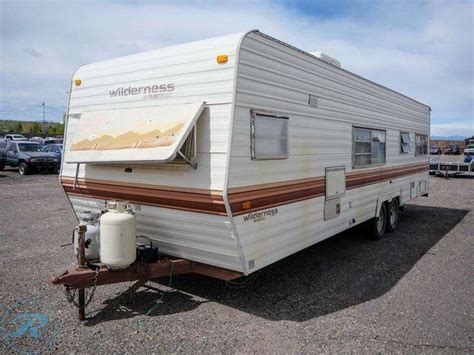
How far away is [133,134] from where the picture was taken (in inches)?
183

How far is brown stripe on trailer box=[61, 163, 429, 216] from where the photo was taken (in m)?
4.26

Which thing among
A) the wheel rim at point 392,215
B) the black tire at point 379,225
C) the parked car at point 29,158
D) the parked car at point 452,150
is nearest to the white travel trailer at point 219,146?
the black tire at point 379,225

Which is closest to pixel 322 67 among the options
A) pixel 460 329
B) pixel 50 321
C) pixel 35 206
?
pixel 460 329

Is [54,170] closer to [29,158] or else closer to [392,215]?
[29,158]

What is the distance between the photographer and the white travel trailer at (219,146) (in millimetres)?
4262

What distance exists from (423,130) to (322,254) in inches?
230

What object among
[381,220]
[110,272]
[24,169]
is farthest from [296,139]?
[24,169]

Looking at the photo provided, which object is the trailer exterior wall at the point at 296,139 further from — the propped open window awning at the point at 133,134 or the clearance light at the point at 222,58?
the propped open window awning at the point at 133,134

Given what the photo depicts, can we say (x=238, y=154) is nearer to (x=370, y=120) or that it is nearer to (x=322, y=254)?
(x=322, y=254)

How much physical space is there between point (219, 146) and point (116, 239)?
151cm

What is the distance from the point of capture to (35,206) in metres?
11.6

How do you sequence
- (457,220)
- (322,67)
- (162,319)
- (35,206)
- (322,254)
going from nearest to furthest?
(162,319)
(322,67)
(322,254)
(457,220)
(35,206)

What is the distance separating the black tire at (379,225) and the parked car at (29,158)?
56.9 feet

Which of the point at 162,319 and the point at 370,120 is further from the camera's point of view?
the point at 370,120
